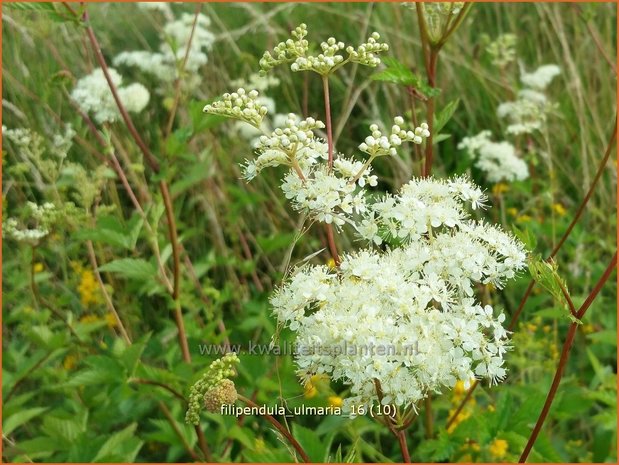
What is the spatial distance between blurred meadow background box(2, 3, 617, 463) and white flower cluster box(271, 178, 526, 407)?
0.18 metres

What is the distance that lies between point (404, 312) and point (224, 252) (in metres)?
2.06

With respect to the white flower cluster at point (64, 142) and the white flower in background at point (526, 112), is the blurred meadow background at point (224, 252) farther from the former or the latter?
the white flower in background at point (526, 112)

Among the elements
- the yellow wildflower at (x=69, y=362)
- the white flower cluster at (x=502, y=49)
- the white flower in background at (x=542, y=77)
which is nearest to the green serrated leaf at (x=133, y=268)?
the yellow wildflower at (x=69, y=362)

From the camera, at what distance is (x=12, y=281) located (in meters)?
2.86

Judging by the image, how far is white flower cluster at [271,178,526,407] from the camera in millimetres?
1233

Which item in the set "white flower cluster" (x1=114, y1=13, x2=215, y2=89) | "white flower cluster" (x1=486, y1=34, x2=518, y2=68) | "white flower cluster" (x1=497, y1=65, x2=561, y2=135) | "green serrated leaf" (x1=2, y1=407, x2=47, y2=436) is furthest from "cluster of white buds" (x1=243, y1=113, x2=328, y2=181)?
"white flower cluster" (x1=486, y1=34, x2=518, y2=68)

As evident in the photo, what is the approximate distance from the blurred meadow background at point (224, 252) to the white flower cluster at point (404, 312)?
18cm

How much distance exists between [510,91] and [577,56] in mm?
415

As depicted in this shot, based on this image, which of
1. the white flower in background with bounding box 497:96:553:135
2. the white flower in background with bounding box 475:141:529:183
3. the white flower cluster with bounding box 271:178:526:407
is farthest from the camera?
the white flower in background with bounding box 497:96:553:135

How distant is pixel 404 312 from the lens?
4.10 ft

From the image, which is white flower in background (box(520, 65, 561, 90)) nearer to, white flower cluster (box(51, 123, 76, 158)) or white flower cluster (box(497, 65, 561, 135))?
white flower cluster (box(497, 65, 561, 135))

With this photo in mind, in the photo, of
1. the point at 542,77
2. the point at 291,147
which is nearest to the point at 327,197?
the point at 291,147

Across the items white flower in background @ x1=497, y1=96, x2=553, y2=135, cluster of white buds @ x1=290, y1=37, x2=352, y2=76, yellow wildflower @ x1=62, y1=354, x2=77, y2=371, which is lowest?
yellow wildflower @ x1=62, y1=354, x2=77, y2=371

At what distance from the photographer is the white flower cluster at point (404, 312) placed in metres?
1.23
